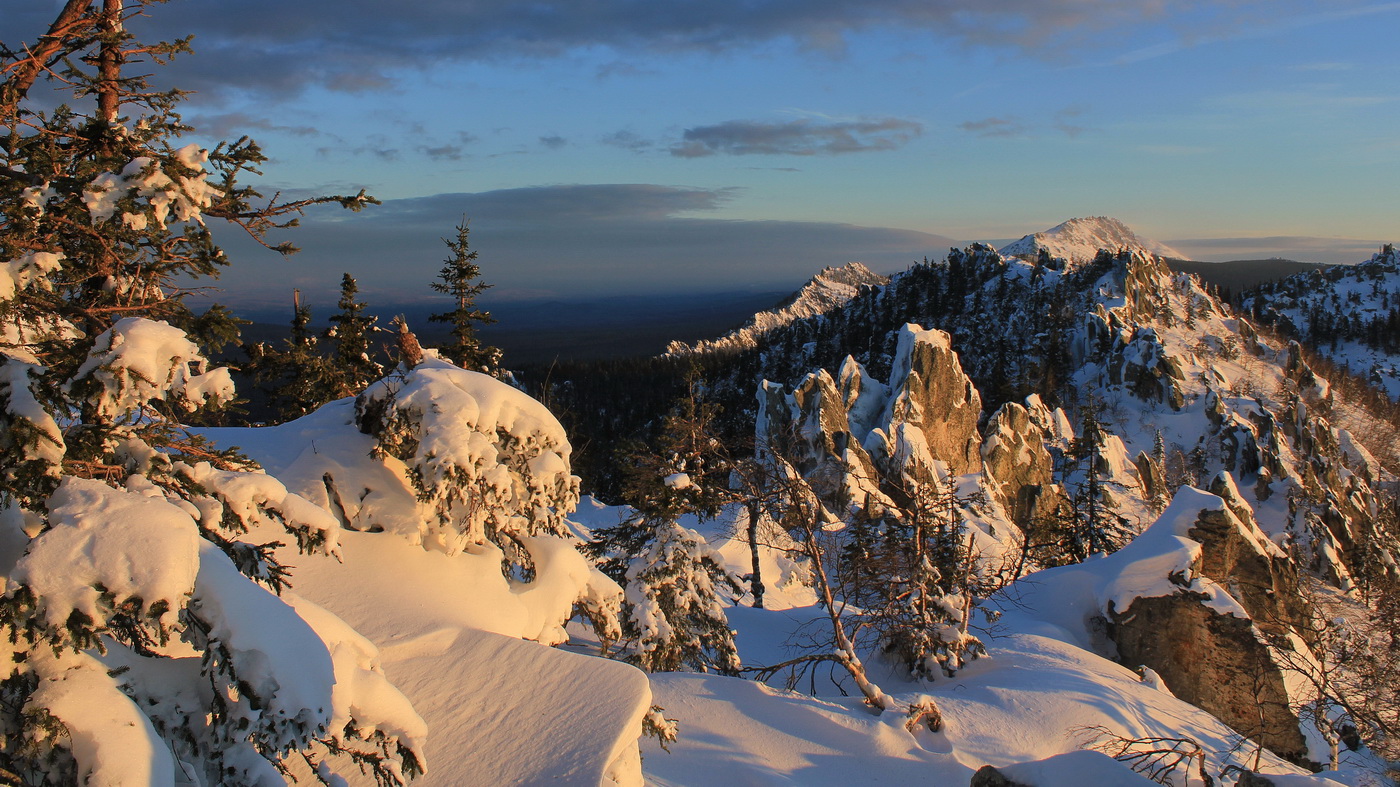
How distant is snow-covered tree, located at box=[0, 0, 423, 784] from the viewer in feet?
11.4

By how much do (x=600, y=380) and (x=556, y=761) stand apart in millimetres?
112092

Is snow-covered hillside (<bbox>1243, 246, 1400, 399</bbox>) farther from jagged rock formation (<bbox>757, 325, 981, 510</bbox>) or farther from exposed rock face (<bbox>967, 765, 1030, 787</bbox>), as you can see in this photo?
exposed rock face (<bbox>967, 765, 1030, 787</bbox>)

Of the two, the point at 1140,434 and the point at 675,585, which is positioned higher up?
the point at 675,585

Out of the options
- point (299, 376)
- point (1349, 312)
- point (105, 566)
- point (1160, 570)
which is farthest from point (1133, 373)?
point (1349, 312)

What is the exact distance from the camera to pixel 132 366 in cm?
407

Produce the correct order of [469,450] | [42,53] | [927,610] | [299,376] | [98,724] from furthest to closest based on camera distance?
1. [299,376]
2. [927,610]
3. [469,450]
4. [42,53]
5. [98,724]

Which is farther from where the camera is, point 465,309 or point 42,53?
point 465,309

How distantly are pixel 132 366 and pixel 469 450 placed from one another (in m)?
4.06

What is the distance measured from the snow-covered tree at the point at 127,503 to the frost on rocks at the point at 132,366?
0.04ft

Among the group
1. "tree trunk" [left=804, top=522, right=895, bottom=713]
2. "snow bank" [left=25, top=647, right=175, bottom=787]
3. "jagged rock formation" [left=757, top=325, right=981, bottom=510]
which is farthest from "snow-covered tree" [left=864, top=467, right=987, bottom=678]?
"jagged rock formation" [left=757, top=325, right=981, bottom=510]

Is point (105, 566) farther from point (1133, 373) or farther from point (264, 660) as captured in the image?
point (1133, 373)

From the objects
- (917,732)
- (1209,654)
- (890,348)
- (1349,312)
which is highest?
(1349,312)

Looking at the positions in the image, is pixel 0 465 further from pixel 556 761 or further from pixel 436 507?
pixel 436 507

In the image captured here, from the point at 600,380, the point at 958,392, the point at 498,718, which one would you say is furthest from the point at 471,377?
the point at 600,380
